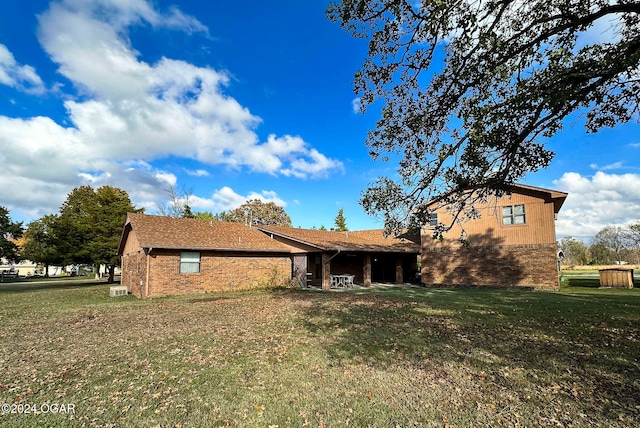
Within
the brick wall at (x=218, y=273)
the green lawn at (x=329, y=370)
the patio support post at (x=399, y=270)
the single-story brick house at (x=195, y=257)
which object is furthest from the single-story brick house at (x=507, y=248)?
the single-story brick house at (x=195, y=257)

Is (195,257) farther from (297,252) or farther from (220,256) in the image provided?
(297,252)

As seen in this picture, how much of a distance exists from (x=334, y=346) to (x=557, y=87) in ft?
20.2

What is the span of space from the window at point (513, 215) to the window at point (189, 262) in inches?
707

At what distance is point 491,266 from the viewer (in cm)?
1938

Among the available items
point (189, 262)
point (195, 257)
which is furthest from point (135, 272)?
point (195, 257)

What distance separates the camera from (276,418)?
12.5 feet

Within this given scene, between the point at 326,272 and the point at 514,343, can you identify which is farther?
the point at 326,272

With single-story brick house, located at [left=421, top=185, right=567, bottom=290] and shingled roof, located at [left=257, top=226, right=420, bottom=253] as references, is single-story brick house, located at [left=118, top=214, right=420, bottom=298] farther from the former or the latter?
single-story brick house, located at [left=421, top=185, right=567, bottom=290]

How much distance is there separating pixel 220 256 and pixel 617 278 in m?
22.6

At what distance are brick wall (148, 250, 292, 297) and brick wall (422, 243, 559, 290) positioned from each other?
966cm

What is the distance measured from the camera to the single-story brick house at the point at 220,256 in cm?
1609

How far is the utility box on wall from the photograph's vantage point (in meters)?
17.9

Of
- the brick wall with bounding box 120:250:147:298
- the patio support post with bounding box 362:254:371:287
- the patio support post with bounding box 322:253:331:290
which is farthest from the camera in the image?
the patio support post with bounding box 362:254:371:287

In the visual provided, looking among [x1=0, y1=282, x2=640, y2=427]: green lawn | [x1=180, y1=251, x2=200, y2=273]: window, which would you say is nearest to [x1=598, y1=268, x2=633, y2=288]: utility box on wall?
[x1=0, y1=282, x2=640, y2=427]: green lawn
